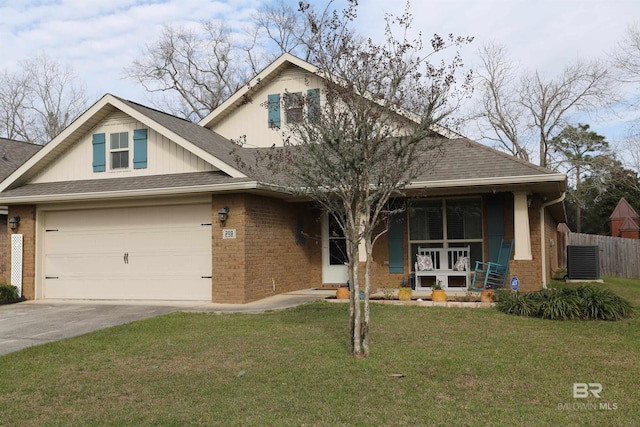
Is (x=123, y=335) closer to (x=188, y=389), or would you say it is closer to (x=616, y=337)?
(x=188, y=389)

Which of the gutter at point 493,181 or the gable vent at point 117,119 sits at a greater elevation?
the gable vent at point 117,119

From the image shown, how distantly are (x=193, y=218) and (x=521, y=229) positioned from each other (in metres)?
7.04

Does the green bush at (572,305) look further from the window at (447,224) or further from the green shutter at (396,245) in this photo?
the green shutter at (396,245)

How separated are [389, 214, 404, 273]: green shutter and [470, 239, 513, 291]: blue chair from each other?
179cm

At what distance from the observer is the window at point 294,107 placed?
6795 millimetres

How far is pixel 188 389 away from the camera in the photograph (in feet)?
17.9

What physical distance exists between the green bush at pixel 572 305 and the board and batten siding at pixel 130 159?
695 cm

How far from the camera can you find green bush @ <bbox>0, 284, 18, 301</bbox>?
1273cm

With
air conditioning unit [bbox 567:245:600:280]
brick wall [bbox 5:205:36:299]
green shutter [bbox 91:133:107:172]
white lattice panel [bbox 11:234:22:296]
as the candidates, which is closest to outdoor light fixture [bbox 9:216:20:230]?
brick wall [bbox 5:205:36:299]

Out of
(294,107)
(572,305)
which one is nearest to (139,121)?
(294,107)

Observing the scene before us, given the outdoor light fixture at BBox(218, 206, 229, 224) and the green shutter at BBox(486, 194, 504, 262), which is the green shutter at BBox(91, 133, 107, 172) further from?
the green shutter at BBox(486, 194, 504, 262)

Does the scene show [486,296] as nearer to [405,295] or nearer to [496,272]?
[405,295]

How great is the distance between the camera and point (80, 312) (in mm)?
10844

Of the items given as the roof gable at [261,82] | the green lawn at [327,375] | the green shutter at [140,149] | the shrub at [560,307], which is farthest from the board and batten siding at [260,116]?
the shrub at [560,307]
